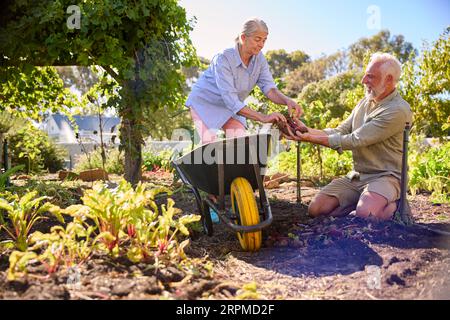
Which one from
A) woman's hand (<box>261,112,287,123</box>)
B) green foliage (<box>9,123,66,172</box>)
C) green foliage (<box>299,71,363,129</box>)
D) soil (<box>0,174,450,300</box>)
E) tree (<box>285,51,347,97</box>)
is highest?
tree (<box>285,51,347,97</box>)

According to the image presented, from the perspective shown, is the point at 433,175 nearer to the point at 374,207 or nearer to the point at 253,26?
the point at 374,207

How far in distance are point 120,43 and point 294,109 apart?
1934 millimetres

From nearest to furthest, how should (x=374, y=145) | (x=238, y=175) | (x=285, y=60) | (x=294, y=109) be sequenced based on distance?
(x=238, y=175) < (x=374, y=145) < (x=294, y=109) < (x=285, y=60)

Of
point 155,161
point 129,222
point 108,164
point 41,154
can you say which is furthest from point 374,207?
point 41,154

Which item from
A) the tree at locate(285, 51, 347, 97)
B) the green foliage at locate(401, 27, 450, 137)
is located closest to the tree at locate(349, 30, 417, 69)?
the tree at locate(285, 51, 347, 97)

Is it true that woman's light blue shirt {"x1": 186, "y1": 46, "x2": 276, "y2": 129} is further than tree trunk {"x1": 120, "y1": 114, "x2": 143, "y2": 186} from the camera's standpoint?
No

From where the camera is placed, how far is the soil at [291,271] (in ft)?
4.78

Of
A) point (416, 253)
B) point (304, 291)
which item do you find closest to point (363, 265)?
point (416, 253)

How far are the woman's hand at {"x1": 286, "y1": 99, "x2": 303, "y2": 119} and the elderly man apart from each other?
0.14 metres

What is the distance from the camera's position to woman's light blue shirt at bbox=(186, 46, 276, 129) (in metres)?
2.71

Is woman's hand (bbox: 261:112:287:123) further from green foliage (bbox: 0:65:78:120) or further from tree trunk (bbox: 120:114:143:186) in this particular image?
green foliage (bbox: 0:65:78:120)

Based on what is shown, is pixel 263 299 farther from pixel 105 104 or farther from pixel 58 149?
pixel 58 149

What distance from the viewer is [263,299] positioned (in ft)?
4.86

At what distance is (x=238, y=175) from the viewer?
8.21 feet
